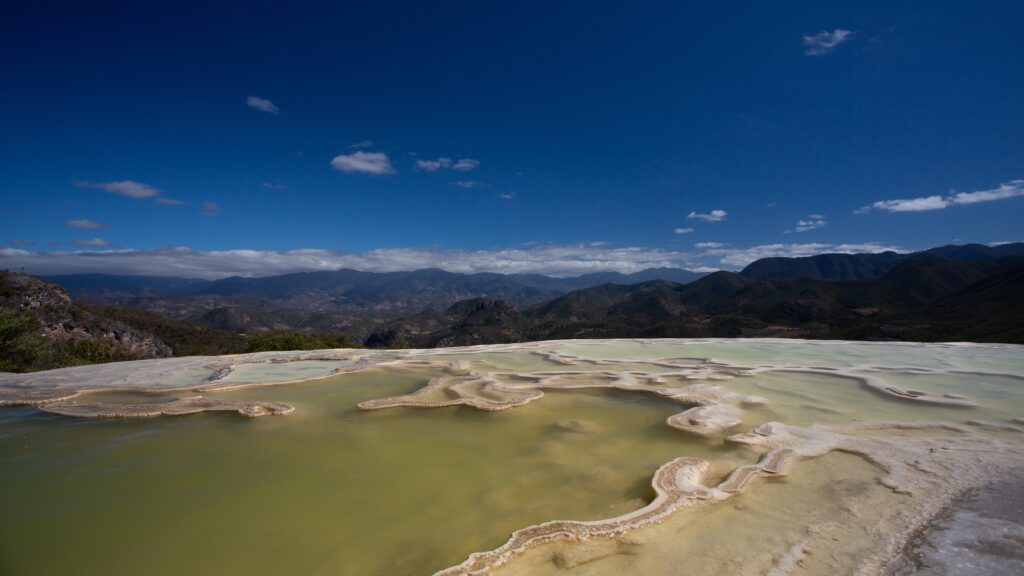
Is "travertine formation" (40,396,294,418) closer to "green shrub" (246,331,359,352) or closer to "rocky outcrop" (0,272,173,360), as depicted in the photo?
"green shrub" (246,331,359,352)

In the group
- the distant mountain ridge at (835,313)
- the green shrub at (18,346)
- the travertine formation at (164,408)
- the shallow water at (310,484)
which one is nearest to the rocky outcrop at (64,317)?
the green shrub at (18,346)

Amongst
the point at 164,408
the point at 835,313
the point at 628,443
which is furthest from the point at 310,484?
the point at 835,313

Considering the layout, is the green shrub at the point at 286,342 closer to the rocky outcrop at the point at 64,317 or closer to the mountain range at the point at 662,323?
the mountain range at the point at 662,323

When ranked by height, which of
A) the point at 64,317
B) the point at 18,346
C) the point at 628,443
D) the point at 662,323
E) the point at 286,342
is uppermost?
the point at 628,443

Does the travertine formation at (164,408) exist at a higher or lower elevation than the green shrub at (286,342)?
higher

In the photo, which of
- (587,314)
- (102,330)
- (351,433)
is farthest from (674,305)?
(351,433)

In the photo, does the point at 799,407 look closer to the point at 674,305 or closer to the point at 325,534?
the point at 325,534

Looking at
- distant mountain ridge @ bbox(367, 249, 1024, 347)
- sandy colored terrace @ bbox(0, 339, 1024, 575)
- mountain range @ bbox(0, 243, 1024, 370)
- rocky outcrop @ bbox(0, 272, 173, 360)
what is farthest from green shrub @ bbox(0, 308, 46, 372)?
distant mountain ridge @ bbox(367, 249, 1024, 347)

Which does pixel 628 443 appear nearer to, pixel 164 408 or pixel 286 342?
pixel 164 408
